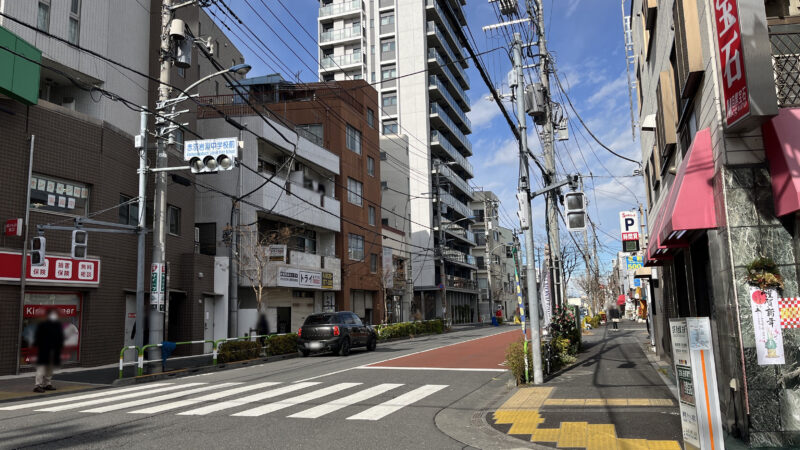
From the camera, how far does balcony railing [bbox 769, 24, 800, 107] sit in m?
7.30

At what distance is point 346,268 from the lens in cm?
3744

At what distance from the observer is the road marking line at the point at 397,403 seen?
9.35 m

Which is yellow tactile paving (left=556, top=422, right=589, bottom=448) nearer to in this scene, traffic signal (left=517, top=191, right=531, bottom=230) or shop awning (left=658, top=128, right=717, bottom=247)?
shop awning (left=658, top=128, right=717, bottom=247)

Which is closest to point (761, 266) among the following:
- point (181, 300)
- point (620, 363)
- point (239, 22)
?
point (620, 363)

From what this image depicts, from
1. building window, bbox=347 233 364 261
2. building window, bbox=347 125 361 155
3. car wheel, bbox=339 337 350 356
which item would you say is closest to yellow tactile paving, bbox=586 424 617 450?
car wheel, bbox=339 337 350 356

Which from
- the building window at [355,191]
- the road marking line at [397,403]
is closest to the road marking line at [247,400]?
the road marking line at [397,403]

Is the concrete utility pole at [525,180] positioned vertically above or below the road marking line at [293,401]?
above

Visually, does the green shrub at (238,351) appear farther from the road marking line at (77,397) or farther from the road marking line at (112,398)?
the road marking line at (112,398)

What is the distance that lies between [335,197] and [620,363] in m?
24.8

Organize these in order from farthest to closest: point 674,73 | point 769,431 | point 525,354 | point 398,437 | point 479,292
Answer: point 479,292 < point 525,354 < point 674,73 < point 398,437 < point 769,431

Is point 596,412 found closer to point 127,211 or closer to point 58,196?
point 58,196

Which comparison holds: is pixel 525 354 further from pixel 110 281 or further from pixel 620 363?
pixel 110 281

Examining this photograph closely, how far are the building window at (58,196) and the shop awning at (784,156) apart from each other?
18.9 metres

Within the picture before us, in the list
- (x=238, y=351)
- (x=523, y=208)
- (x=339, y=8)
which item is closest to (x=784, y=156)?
(x=523, y=208)
